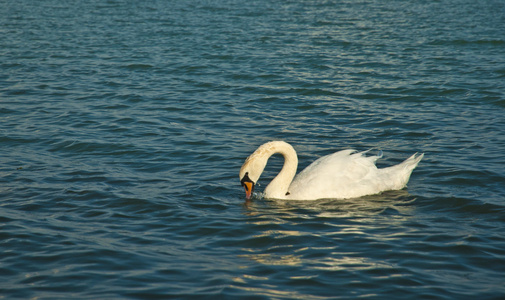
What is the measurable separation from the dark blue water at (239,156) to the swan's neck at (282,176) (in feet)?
0.60

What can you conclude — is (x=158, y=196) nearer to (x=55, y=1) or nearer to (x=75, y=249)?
(x=75, y=249)

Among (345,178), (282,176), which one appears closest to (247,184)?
(282,176)

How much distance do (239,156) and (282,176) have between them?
2.04m

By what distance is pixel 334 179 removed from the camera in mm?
9625

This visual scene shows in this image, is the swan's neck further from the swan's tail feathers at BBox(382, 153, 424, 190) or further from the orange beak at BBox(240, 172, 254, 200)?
the swan's tail feathers at BBox(382, 153, 424, 190)

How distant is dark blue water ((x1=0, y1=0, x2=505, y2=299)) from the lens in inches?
278

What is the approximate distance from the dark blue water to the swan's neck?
0.18m

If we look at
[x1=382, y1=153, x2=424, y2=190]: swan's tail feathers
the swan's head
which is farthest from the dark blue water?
the swan's head

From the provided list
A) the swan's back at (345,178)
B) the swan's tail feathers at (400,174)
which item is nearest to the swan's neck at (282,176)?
the swan's back at (345,178)

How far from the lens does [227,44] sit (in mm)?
22797

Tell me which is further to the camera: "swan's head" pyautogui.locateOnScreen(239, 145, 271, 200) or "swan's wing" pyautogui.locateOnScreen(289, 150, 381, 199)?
"swan's wing" pyautogui.locateOnScreen(289, 150, 381, 199)

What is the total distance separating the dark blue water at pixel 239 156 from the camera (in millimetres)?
7059

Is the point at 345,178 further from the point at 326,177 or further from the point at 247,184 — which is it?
the point at 247,184

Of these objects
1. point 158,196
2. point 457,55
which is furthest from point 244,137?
point 457,55
